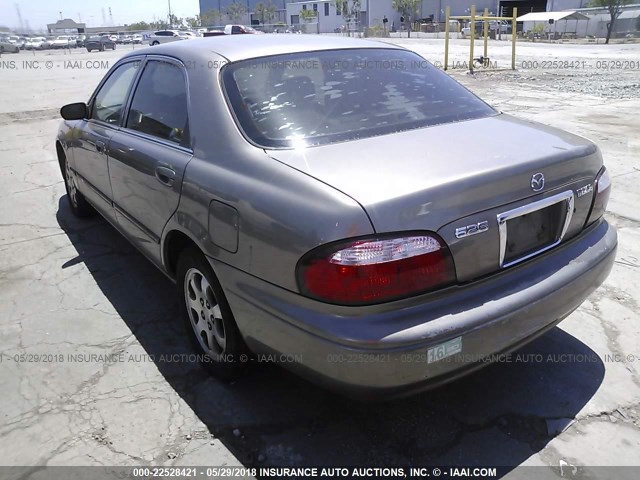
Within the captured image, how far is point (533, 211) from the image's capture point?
230cm

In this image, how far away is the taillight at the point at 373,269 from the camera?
197cm

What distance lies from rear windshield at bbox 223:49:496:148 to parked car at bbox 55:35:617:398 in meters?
0.01

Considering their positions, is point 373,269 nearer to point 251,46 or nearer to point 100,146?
point 251,46

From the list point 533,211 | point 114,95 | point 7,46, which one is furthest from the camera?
point 7,46

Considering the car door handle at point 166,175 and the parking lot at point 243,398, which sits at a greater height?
the car door handle at point 166,175

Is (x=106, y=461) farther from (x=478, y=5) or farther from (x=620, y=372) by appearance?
(x=478, y=5)

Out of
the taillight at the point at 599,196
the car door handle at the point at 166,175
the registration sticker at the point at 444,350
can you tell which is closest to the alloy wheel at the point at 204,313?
the car door handle at the point at 166,175

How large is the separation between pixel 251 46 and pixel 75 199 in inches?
121

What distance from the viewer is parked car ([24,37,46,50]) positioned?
5400cm

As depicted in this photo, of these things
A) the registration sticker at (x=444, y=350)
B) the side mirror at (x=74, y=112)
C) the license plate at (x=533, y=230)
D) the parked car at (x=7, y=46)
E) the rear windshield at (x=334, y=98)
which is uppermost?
the parked car at (x=7, y=46)

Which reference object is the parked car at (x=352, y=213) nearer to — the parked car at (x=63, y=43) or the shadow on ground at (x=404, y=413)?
the shadow on ground at (x=404, y=413)

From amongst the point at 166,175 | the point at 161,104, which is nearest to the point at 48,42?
the point at 161,104

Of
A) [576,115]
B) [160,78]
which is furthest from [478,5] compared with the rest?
[160,78]

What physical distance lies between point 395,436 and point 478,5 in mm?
76864
